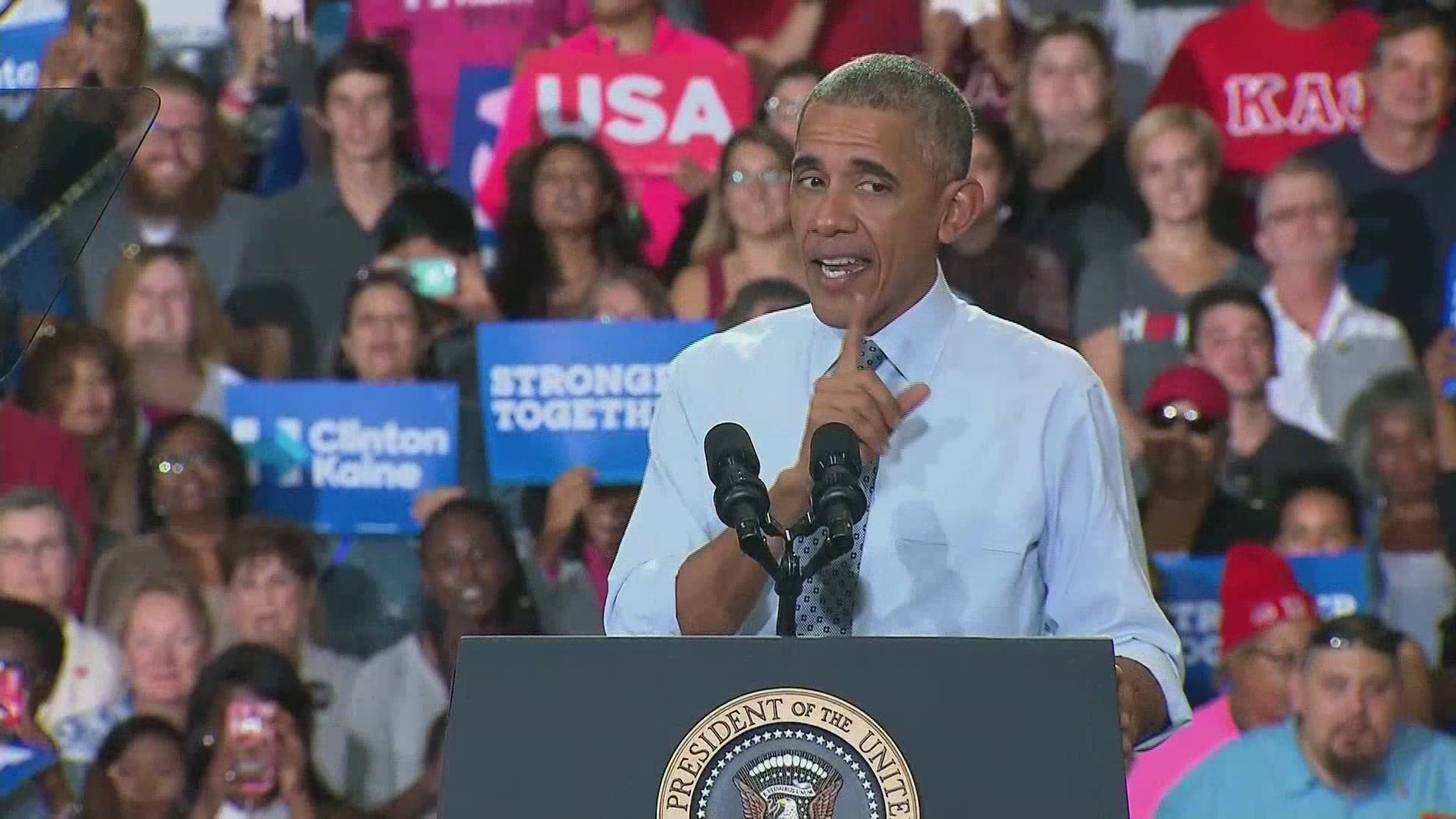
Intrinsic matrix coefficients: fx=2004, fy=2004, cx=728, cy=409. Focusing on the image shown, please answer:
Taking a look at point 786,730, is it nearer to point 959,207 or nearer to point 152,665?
point 959,207

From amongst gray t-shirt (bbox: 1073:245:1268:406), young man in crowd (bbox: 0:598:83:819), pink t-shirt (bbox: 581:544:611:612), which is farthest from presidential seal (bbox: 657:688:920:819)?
young man in crowd (bbox: 0:598:83:819)

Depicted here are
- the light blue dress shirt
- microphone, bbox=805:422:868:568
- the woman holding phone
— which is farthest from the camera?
the woman holding phone

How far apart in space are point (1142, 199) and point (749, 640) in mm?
3567

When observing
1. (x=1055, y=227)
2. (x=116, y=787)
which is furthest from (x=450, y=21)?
(x=116, y=787)

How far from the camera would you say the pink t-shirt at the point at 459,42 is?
517 cm

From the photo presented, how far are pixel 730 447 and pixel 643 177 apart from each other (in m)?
3.37

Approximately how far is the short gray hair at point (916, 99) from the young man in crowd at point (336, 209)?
308 centimetres

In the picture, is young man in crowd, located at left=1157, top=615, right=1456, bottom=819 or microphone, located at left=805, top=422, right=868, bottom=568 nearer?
microphone, located at left=805, top=422, right=868, bottom=568

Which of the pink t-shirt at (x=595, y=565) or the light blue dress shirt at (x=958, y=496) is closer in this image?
the light blue dress shirt at (x=958, y=496)

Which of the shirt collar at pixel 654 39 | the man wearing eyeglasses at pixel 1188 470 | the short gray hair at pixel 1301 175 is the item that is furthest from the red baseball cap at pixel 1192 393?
the shirt collar at pixel 654 39

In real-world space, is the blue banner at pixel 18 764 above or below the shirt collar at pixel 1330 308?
below

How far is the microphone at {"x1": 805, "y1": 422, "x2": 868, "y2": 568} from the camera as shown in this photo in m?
1.62

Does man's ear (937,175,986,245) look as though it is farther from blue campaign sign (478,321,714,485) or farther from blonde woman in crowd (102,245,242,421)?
blonde woman in crowd (102,245,242,421)

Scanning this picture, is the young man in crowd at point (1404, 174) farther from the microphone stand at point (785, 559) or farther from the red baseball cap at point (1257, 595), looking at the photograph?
the microphone stand at point (785, 559)
